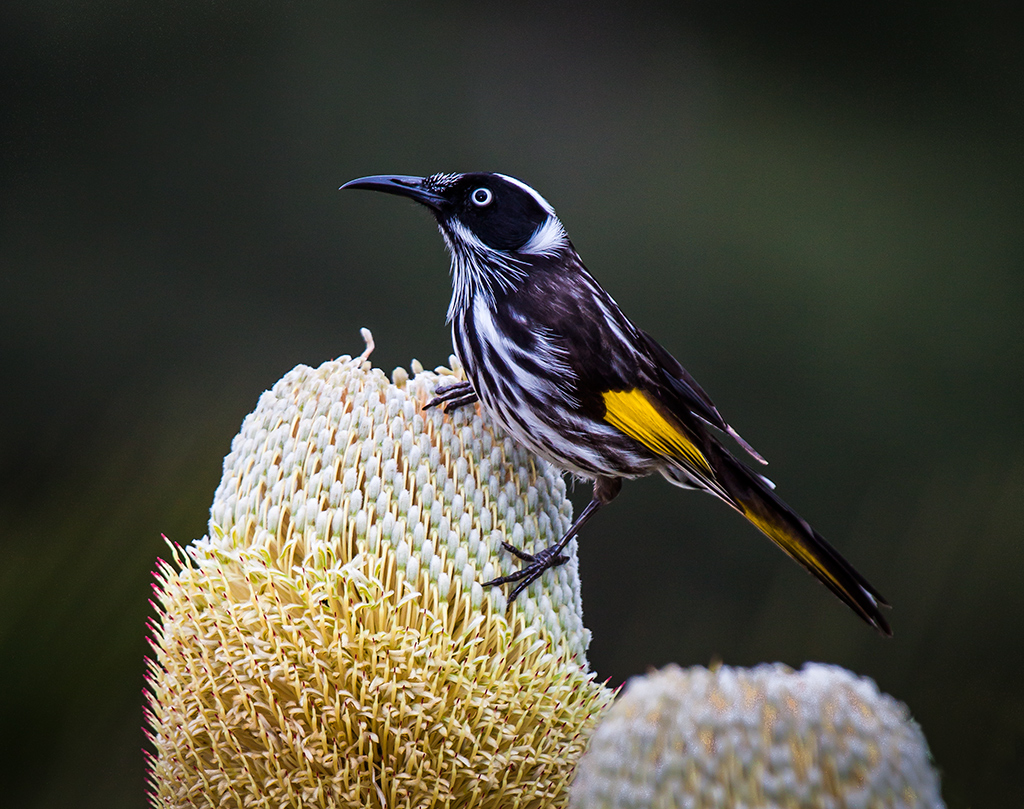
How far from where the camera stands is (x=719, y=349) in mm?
1816

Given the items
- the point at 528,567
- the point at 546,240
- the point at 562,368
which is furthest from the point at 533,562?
the point at 546,240

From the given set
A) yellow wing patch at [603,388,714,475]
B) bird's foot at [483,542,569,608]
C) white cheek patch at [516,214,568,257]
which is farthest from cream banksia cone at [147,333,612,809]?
white cheek patch at [516,214,568,257]

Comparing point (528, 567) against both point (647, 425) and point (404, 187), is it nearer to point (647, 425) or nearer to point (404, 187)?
point (647, 425)

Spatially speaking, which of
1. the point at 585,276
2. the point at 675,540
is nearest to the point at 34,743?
the point at 585,276

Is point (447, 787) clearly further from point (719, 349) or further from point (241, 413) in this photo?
point (719, 349)

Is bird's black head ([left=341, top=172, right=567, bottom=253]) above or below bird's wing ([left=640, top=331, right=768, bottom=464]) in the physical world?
above

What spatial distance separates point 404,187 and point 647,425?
327mm

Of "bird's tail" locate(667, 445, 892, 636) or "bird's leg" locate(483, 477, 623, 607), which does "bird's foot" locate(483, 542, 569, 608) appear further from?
"bird's tail" locate(667, 445, 892, 636)

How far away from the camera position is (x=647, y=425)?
0.85m

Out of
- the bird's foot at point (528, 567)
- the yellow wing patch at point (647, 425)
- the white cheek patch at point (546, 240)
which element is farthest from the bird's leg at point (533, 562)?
the white cheek patch at point (546, 240)

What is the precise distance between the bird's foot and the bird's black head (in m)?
0.35

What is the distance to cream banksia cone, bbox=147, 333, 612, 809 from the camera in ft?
2.15

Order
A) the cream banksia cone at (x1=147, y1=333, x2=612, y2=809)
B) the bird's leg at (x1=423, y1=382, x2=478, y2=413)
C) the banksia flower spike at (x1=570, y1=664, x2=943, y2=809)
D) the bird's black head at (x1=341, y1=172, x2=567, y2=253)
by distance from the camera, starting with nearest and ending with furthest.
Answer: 1. the banksia flower spike at (x1=570, y1=664, x2=943, y2=809)
2. the cream banksia cone at (x1=147, y1=333, x2=612, y2=809)
3. the bird's leg at (x1=423, y1=382, x2=478, y2=413)
4. the bird's black head at (x1=341, y1=172, x2=567, y2=253)

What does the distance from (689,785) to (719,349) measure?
1.43 m
